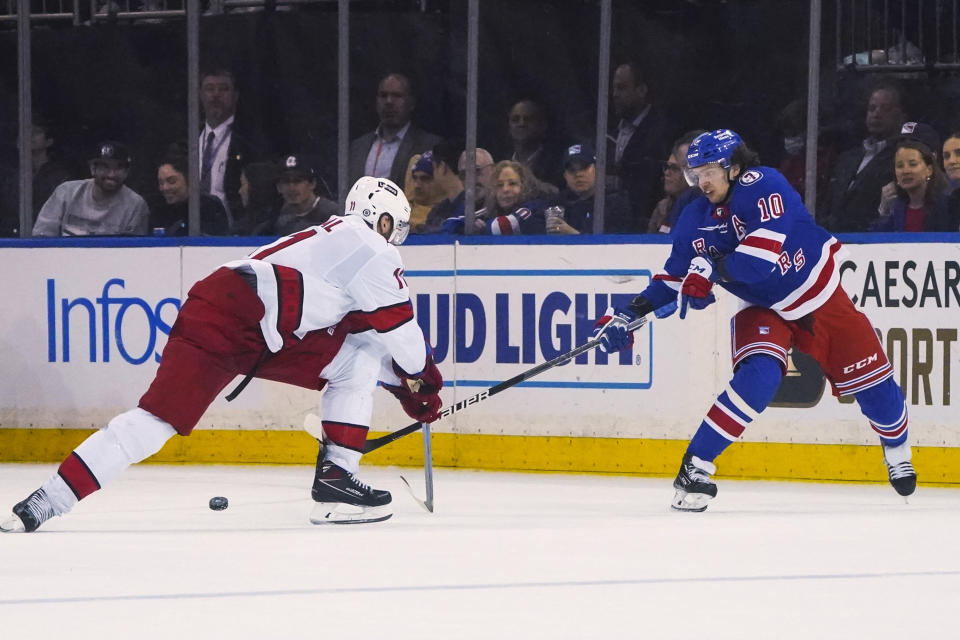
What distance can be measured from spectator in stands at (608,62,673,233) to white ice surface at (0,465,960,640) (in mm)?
1208

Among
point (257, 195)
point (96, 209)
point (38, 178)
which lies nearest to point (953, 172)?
point (257, 195)

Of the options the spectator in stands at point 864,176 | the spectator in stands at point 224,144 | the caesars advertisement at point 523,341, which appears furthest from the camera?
the spectator in stands at point 224,144

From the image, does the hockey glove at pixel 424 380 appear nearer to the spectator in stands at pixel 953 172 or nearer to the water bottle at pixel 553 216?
the water bottle at pixel 553 216

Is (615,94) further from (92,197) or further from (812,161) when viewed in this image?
(92,197)

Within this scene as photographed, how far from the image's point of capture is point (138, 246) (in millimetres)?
5918

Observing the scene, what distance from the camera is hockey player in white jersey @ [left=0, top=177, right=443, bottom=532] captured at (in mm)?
3904

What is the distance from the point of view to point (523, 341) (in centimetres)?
555

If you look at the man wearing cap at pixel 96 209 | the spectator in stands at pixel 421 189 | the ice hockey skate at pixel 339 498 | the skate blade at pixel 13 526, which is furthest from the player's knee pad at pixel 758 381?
the man wearing cap at pixel 96 209

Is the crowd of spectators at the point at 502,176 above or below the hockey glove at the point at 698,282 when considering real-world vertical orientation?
above

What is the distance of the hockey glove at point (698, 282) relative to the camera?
4363 millimetres

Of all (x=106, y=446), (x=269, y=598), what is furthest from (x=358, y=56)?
(x=269, y=598)

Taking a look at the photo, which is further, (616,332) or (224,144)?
(224,144)

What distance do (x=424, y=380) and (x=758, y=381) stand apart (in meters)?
0.97

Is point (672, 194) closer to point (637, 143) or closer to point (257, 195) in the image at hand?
point (637, 143)
